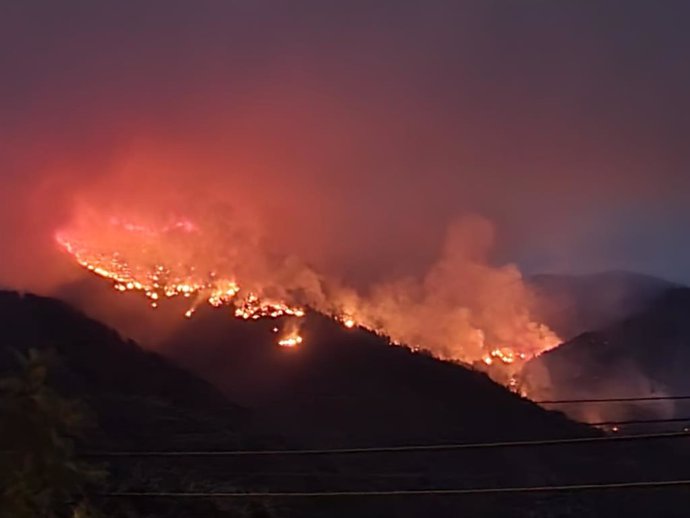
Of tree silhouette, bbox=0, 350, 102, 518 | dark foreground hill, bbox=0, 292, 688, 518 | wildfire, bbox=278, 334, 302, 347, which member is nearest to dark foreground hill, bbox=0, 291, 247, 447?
dark foreground hill, bbox=0, 292, 688, 518

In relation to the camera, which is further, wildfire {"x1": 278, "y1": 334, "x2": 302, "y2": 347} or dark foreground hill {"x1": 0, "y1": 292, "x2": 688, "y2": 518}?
wildfire {"x1": 278, "y1": 334, "x2": 302, "y2": 347}

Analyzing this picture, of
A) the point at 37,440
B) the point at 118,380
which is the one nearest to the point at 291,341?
the point at 118,380

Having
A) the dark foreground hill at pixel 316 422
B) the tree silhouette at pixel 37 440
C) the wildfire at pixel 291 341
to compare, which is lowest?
the tree silhouette at pixel 37 440

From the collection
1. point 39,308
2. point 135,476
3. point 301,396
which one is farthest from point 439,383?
point 135,476

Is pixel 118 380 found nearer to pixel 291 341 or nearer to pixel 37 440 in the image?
pixel 291 341

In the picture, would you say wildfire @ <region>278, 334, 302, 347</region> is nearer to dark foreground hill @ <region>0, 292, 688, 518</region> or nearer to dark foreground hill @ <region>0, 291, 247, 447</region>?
dark foreground hill @ <region>0, 292, 688, 518</region>

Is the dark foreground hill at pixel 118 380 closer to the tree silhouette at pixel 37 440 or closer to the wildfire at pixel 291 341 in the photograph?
the wildfire at pixel 291 341

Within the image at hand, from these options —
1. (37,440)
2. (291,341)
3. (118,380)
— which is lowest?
(37,440)

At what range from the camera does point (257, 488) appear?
97.9m

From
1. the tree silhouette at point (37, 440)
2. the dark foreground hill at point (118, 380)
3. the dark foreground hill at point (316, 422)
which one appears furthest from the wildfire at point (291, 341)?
the tree silhouette at point (37, 440)

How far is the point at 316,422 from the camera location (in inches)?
5522

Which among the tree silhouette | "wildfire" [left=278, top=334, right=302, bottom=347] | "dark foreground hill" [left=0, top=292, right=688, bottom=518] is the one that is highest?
"wildfire" [left=278, top=334, right=302, bottom=347]

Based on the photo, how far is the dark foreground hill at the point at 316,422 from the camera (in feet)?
335

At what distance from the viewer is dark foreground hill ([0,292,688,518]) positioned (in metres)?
102
